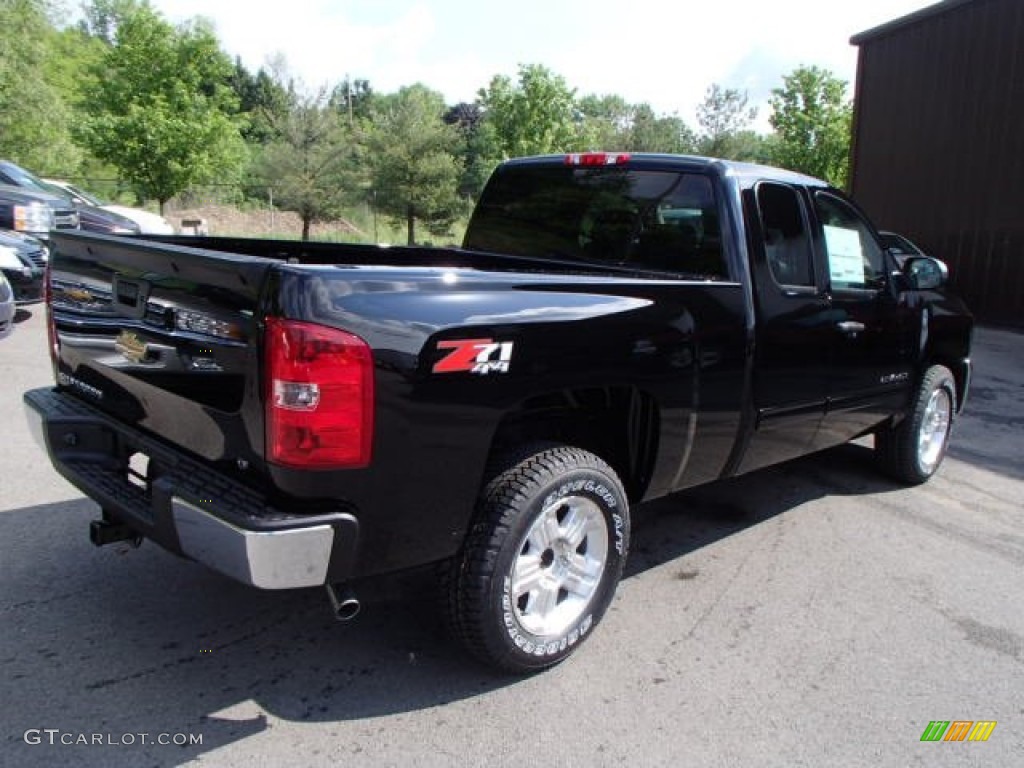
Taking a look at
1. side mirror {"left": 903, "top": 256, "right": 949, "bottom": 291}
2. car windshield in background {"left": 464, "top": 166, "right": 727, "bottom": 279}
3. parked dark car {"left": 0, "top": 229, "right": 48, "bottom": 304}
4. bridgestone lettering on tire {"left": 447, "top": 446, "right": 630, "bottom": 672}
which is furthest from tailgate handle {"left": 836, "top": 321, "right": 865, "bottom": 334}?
parked dark car {"left": 0, "top": 229, "right": 48, "bottom": 304}

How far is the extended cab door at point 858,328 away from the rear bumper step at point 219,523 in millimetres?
2954

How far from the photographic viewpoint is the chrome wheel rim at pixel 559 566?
291cm

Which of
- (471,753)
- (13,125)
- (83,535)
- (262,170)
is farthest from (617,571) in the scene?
(262,170)

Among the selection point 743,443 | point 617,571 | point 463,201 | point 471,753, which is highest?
point 463,201

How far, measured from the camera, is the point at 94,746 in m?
2.45

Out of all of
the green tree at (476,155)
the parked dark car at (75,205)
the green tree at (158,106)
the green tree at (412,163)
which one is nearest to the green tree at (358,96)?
the green tree at (476,155)

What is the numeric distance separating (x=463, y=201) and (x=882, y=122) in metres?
22.7

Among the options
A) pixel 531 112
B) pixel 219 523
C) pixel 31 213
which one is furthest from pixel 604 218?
pixel 531 112

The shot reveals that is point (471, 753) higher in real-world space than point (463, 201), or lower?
lower

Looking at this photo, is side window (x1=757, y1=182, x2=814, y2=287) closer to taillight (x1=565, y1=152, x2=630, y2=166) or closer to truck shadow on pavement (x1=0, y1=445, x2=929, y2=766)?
taillight (x1=565, y1=152, x2=630, y2=166)

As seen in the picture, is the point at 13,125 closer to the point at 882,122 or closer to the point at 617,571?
the point at 882,122

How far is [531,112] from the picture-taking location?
3325 centimetres

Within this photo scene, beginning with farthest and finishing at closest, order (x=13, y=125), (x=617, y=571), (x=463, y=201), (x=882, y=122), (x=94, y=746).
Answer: (x=463, y=201) → (x=13, y=125) → (x=882, y=122) → (x=617, y=571) → (x=94, y=746)

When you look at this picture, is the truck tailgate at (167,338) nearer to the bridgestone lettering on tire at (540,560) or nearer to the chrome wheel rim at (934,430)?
the bridgestone lettering on tire at (540,560)
